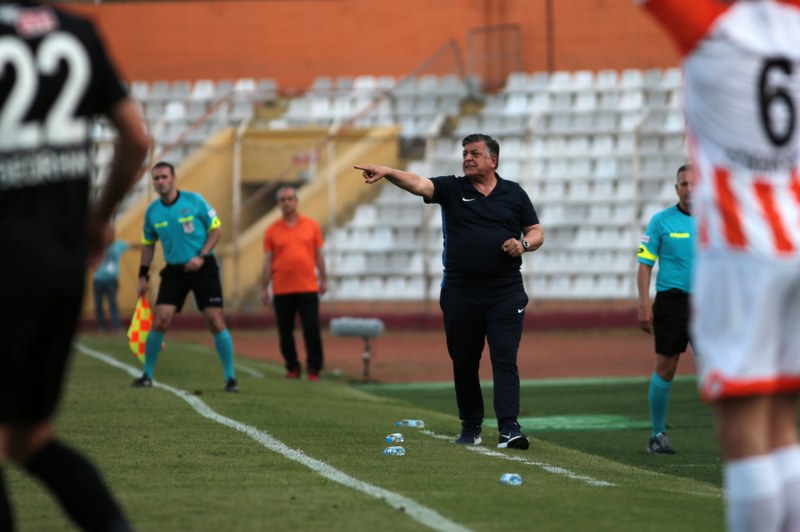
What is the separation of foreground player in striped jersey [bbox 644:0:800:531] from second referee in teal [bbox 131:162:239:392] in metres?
9.40

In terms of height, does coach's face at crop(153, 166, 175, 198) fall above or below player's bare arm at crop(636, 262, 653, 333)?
above

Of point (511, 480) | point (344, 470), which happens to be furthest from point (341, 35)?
point (511, 480)

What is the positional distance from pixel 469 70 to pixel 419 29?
74.3 inches

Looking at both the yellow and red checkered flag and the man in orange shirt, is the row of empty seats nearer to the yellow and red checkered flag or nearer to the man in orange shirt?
the man in orange shirt

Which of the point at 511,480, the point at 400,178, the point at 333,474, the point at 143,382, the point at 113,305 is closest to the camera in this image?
the point at 511,480

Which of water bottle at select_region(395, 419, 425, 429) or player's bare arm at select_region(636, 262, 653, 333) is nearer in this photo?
player's bare arm at select_region(636, 262, 653, 333)

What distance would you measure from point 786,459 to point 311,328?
12.3 meters

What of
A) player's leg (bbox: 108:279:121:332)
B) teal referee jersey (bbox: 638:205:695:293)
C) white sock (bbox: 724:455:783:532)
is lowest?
player's leg (bbox: 108:279:121:332)

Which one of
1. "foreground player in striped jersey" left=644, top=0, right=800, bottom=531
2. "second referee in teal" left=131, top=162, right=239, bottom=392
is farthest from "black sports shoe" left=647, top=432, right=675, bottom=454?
"foreground player in striped jersey" left=644, top=0, right=800, bottom=531

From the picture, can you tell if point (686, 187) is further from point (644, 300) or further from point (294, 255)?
point (294, 255)

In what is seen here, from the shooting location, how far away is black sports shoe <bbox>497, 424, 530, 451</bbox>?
9.56 m

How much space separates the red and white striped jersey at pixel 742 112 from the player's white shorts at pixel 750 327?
9cm

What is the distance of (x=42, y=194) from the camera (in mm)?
4414

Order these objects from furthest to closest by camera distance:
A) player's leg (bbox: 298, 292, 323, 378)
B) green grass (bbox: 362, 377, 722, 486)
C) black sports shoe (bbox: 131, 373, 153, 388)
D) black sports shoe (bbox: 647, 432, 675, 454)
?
Result: player's leg (bbox: 298, 292, 323, 378)
black sports shoe (bbox: 131, 373, 153, 388)
black sports shoe (bbox: 647, 432, 675, 454)
green grass (bbox: 362, 377, 722, 486)
